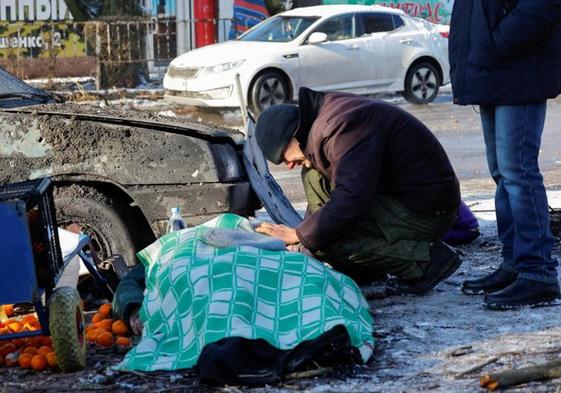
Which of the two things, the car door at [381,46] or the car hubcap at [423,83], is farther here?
the car hubcap at [423,83]

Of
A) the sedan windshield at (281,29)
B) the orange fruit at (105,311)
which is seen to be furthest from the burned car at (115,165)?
the sedan windshield at (281,29)

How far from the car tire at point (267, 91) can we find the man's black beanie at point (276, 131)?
1111 cm

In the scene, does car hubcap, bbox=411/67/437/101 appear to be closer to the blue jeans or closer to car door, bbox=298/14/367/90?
car door, bbox=298/14/367/90

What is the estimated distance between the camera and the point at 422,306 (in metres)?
5.51

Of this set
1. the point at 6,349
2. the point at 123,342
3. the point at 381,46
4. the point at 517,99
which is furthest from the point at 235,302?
the point at 381,46

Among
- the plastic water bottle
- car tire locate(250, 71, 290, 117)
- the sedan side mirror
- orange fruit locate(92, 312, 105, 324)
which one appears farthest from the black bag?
the sedan side mirror

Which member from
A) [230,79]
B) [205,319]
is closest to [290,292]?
[205,319]

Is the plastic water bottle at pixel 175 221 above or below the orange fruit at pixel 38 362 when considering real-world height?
above

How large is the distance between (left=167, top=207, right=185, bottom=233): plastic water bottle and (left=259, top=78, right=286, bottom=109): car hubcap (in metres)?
10.9

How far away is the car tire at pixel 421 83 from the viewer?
18703 millimetres

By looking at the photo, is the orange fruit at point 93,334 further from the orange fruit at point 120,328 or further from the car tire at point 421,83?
the car tire at point 421,83

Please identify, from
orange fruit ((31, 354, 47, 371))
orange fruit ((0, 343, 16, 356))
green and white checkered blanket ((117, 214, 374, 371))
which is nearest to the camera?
green and white checkered blanket ((117, 214, 374, 371))

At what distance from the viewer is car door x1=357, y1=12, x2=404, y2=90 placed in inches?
708

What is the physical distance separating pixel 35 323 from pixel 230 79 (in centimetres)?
1138
